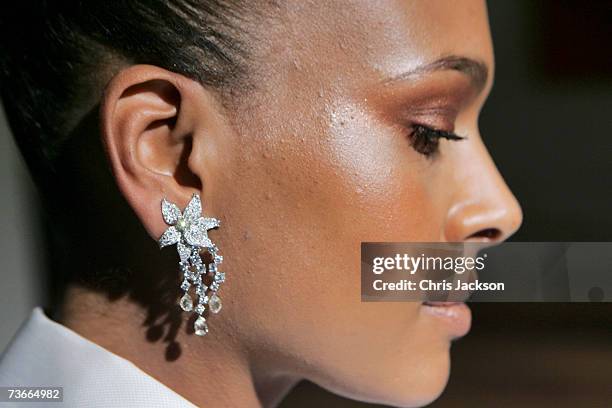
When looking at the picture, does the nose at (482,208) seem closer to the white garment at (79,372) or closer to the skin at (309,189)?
the skin at (309,189)

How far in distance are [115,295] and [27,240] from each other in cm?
22

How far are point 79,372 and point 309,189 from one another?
373 millimetres

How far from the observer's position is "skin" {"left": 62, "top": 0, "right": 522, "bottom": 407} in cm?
93

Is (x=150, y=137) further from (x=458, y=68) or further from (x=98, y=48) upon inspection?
(x=458, y=68)

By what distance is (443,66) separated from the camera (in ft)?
3.15

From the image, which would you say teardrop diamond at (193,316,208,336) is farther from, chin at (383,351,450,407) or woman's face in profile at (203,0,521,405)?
chin at (383,351,450,407)

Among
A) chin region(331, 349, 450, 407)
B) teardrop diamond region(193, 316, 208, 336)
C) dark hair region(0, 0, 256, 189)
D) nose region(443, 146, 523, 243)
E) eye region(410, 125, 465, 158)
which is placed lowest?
chin region(331, 349, 450, 407)

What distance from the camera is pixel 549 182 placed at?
41.8 inches

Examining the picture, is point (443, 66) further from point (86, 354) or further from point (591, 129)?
point (86, 354)

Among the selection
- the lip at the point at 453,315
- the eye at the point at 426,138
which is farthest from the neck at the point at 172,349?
the eye at the point at 426,138

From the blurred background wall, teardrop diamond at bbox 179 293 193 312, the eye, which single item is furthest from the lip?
teardrop diamond at bbox 179 293 193 312

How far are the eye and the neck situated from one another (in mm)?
324

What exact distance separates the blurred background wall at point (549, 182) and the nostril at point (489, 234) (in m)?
0.03

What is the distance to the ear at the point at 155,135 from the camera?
917 mm
